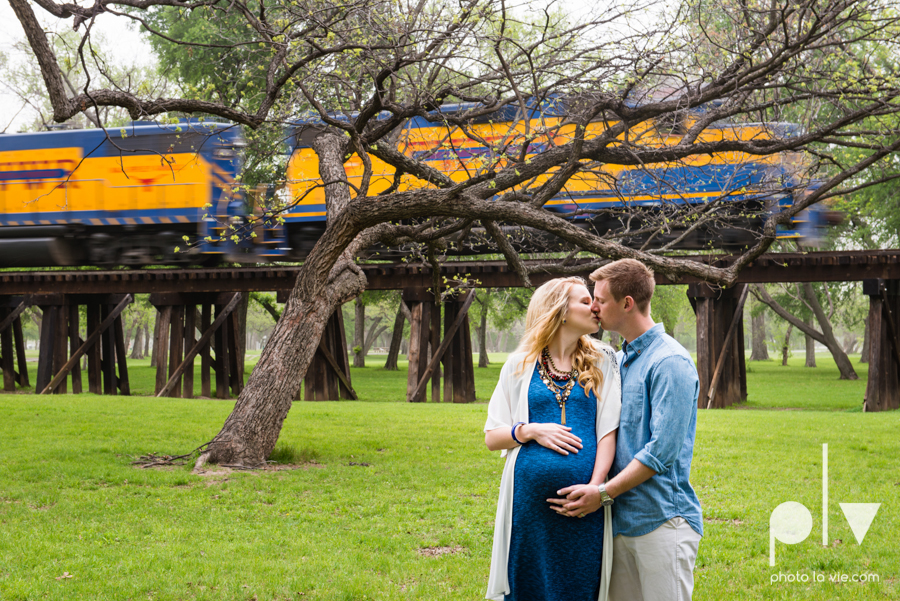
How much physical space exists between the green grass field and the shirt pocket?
7.52 ft

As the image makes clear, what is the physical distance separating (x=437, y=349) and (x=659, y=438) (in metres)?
15.5

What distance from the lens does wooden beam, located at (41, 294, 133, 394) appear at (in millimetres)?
18375

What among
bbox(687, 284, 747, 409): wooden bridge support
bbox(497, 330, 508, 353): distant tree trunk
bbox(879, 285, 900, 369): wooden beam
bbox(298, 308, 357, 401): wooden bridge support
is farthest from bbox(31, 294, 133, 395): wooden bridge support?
bbox(497, 330, 508, 353): distant tree trunk

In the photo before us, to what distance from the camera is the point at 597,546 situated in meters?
2.67

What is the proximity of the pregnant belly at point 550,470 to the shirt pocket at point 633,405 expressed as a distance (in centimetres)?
17

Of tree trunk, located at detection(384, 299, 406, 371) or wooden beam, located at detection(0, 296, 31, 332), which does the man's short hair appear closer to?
wooden beam, located at detection(0, 296, 31, 332)

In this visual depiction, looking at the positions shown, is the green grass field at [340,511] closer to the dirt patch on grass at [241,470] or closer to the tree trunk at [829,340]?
the dirt patch on grass at [241,470]

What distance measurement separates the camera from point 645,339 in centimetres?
279

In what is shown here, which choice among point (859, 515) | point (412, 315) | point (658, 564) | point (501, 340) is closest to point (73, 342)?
point (412, 315)

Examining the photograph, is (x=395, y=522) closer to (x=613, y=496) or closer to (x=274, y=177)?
(x=613, y=496)

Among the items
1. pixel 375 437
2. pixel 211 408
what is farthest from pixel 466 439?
pixel 211 408

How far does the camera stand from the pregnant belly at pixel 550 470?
105 inches

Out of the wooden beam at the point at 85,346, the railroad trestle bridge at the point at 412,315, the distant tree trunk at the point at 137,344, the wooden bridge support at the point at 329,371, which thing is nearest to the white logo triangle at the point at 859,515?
the railroad trestle bridge at the point at 412,315

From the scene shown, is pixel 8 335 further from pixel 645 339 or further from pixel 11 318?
pixel 645 339
